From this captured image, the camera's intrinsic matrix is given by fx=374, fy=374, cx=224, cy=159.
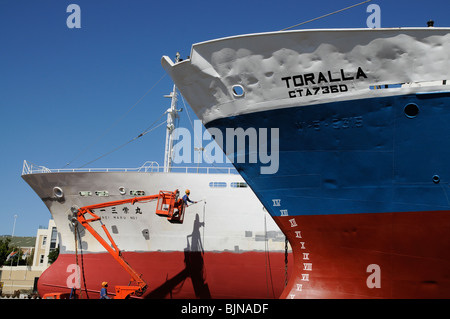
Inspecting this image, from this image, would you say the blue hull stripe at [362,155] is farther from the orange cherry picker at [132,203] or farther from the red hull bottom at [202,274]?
the red hull bottom at [202,274]

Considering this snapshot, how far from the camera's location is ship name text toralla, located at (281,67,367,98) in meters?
6.93

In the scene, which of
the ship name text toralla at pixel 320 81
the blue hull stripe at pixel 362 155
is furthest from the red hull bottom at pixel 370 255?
the ship name text toralla at pixel 320 81

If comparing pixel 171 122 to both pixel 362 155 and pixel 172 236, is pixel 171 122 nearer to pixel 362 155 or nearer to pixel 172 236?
pixel 172 236

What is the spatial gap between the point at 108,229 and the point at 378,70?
42.4 ft

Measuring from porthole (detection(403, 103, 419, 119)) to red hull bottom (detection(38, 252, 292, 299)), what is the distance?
973 centimetres

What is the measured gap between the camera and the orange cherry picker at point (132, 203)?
1378 cm

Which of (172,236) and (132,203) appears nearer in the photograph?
(132,203)

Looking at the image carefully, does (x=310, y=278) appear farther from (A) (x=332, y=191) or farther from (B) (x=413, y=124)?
Result: (B) (x=413, y=124)

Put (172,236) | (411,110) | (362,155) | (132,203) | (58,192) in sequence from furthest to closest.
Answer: (58,192), (172,236), (132,203), (362,155), (411,110)

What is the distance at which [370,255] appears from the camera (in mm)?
7094

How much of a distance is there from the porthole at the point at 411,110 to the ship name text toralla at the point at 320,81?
92 centimetres

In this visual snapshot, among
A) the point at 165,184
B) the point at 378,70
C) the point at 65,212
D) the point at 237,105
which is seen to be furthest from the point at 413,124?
the point at 65,212

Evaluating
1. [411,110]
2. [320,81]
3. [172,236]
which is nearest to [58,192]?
[172,236]

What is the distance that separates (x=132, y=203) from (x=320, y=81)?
10297mm
